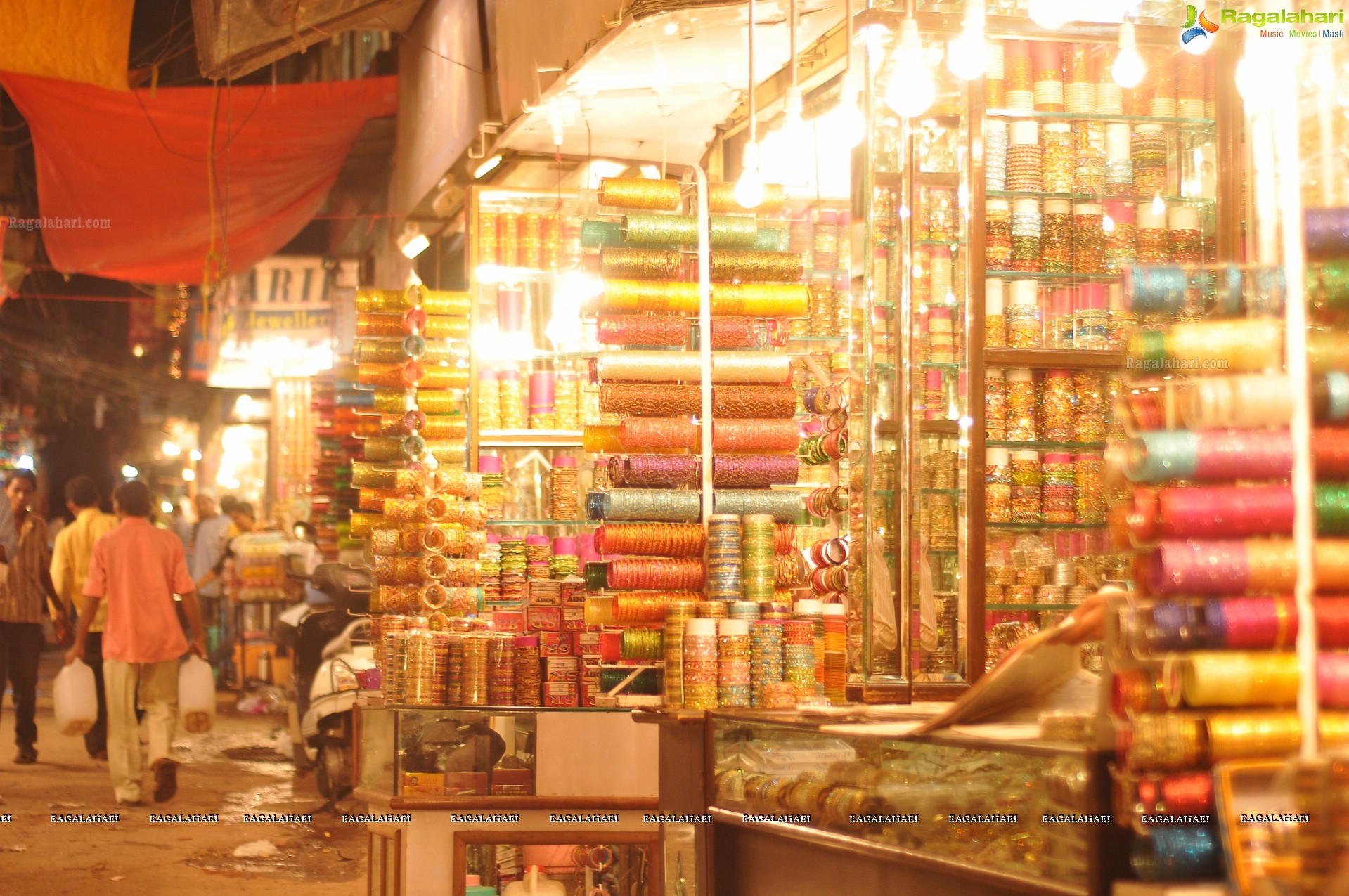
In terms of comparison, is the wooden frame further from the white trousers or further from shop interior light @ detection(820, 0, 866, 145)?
the white trousers

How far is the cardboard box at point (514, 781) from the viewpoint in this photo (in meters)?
4.28

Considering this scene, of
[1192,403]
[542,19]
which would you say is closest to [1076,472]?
[1192,403]

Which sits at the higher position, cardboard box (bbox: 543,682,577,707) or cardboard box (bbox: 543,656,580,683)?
cardboard box (bbox: 543,656,580,683)

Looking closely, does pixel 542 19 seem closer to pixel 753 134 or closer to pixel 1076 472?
pixel 753 134

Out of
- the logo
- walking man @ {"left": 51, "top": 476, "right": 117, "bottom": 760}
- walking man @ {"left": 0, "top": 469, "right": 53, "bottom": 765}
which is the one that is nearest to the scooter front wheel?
walking man @ {"left": 51, "top": 476, "right": 117, "bottom": 760}

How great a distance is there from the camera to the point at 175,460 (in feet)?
117

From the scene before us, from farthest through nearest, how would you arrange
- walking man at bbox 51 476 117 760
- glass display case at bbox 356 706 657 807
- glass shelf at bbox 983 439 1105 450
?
1. walking man at bbox 51 476 117 760
2. glass shelf at bbox 983 439 1105 450
3. glass display case at bbox 356 706 657 807

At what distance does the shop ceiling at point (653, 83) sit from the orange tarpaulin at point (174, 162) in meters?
2.69

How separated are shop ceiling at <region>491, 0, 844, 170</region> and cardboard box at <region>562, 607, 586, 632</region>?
85.3 inches

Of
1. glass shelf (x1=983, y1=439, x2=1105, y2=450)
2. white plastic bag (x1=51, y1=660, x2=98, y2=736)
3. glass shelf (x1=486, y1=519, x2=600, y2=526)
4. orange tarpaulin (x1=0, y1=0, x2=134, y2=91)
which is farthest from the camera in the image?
orange tarpaulin (x1=0, y1=0, x2=134, y2=91)

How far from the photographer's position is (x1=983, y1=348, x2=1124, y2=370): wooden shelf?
472cm

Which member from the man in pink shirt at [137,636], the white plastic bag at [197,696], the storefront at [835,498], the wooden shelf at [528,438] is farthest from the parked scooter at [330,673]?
the storefront at [835,498]

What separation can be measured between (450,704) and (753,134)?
6.99ft

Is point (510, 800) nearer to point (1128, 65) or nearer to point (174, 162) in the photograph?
point (1128, 65)
